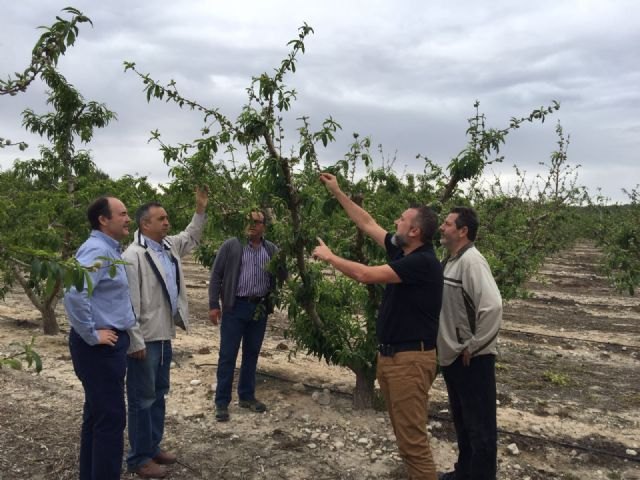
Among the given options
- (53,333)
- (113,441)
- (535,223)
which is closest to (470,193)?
(535,223)

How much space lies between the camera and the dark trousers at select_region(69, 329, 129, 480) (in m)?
3.29

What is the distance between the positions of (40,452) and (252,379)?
6.20 feet

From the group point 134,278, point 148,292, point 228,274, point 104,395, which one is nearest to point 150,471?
point 104,395

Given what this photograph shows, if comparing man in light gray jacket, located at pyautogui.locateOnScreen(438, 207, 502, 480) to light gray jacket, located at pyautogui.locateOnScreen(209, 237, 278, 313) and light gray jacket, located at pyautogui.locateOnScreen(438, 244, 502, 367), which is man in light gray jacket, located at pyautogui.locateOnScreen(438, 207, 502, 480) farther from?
light gray jacket, located at pyautogui.locateOnScreen(209, 237, 278, 313)

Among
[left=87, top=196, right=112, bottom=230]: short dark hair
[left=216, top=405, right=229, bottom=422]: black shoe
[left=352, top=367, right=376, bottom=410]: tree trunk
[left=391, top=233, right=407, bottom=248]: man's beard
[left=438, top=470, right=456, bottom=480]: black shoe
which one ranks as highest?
[left=87, top=196, right=112, bottom=230]: short dark hair

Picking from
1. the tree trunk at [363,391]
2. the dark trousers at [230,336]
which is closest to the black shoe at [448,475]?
the tree trunk at [363,391]

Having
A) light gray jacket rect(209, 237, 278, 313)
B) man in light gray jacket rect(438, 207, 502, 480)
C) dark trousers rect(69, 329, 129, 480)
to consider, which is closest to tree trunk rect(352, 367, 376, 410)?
light gray jacket rect(209, 237, 278, 313)

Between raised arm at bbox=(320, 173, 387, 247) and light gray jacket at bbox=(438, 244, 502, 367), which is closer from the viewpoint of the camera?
light gray jacket at bbox=(438, 244, 502, 367)

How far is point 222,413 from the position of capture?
16.9ft

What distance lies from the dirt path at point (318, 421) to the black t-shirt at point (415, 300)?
55.4 inches

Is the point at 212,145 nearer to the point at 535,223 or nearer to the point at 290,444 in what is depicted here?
the point at 290,444

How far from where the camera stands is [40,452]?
14.6 feet

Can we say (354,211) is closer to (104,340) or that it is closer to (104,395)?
(104,340)

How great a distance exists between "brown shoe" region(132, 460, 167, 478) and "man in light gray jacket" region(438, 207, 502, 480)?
2.15 meters
